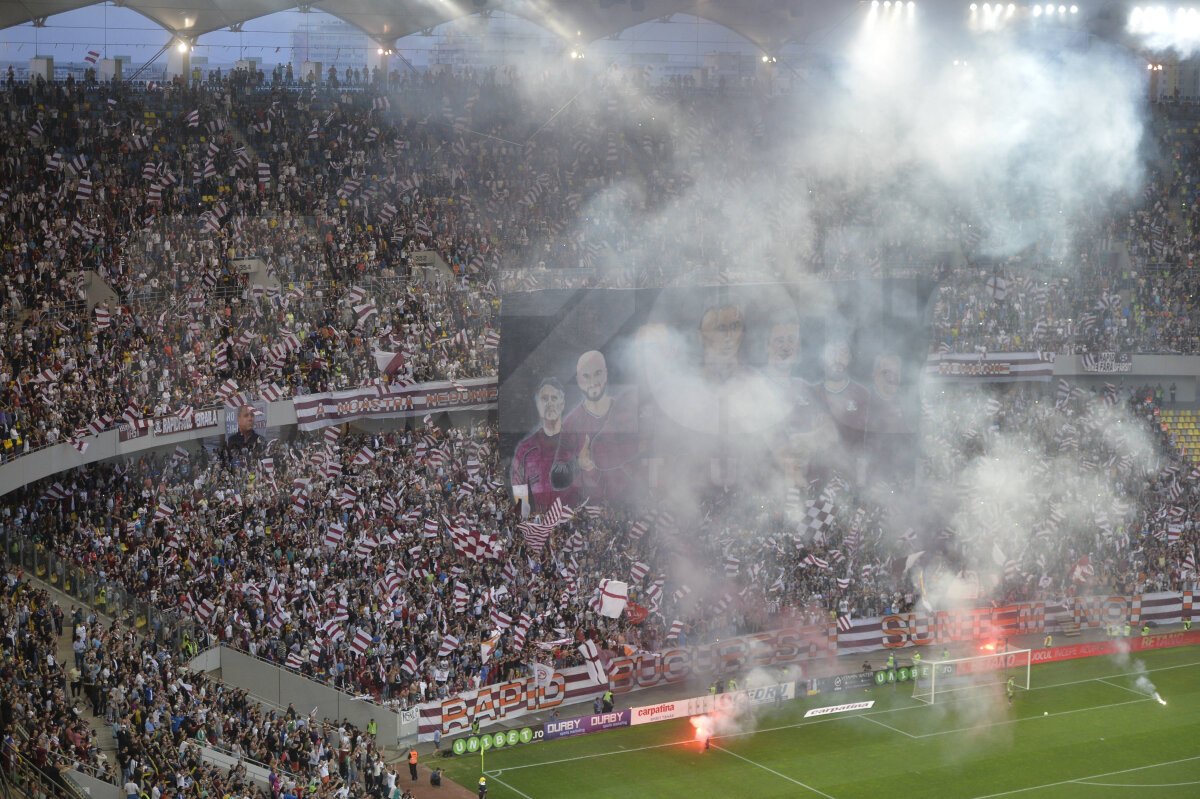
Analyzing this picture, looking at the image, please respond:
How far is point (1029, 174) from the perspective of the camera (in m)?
44.1

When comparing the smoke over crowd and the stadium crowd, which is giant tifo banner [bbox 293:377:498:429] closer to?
the stadium crowd

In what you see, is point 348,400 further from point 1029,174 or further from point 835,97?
point 1029,174

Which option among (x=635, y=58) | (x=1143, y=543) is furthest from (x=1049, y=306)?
(x=635, y=58)

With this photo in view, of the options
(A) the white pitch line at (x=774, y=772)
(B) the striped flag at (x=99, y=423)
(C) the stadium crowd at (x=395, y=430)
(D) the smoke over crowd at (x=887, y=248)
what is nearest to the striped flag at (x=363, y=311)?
(C) the stadium crowd at (x=395, y=430)

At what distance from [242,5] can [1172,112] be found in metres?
31.0

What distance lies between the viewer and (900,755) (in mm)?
29297

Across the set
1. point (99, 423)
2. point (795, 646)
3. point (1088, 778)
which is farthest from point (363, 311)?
point (1088, 778)

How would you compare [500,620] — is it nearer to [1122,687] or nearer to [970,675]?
[970,675]

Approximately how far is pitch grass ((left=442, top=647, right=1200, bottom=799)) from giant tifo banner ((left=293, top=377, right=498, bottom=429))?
9556 millimetres

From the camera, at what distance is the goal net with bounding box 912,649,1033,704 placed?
3288 centimetres

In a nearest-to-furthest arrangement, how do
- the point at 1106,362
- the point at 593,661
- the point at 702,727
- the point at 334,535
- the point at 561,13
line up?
the point at 702,727
the point at 593,661
the point at 334,535
the point at 1106,362
the point at 561,13

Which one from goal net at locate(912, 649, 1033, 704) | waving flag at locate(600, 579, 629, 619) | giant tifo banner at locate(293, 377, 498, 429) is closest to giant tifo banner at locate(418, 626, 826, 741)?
waving flag at locate(600, 579, 629, 619)

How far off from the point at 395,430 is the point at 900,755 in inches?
572

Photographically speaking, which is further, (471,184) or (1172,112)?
(1172,112)
